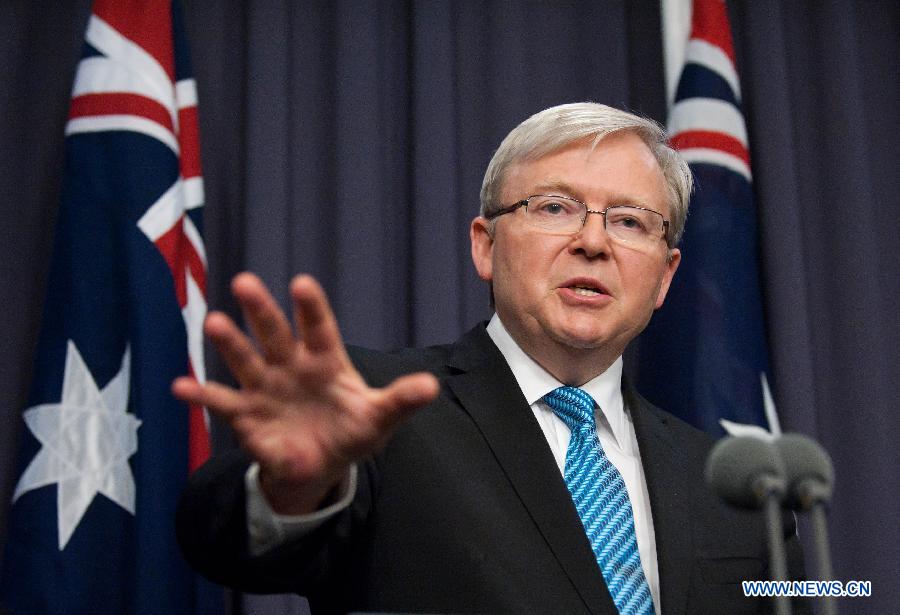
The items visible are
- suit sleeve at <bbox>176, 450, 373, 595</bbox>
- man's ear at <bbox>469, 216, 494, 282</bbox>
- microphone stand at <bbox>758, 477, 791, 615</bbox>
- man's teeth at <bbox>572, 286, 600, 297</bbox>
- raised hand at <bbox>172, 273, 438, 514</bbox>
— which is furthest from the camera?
man's ear at <bbox>469, 216, 494, 282</bbox>

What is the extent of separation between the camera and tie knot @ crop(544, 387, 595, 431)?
150cm

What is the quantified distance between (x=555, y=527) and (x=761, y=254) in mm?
1680

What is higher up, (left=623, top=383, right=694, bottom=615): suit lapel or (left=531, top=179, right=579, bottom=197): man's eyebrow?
(left=531, top=179, right=579, bottom=197): man's eyebrow

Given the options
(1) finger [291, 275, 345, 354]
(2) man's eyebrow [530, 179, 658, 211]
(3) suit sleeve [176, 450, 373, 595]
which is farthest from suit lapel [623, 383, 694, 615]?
(1) finger [291, 275, 345, 354]

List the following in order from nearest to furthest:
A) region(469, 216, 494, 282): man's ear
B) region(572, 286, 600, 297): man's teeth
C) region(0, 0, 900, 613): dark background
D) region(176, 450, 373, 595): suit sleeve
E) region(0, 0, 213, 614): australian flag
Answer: region(176, 450, 373, 595): suit sleeve, region(572, 286, 600, 297): man's teeth, region(469, 216, 494, 282): man's ear, region(0, 0, 213, 614): australian flag, region(0, 0, 900, 613): dark background

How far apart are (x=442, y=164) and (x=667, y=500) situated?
4.53 feet

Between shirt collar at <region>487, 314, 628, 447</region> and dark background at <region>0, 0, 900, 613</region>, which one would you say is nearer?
shirt collar at <region>487, 314, 628, 447</region>

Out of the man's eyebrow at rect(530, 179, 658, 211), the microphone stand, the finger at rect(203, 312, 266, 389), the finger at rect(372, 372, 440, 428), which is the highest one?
the man's eyebrow at rect(530, 179, 658, 211)

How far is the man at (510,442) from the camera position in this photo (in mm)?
866

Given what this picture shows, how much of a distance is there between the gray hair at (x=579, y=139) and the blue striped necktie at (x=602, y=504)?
442 mm

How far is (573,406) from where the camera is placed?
4.97 feet

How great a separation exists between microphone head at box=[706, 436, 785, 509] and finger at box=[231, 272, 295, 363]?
395 mm

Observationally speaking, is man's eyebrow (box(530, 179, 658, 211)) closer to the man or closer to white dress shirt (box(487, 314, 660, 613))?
the man

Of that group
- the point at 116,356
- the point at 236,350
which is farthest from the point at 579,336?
the point at 116,356
